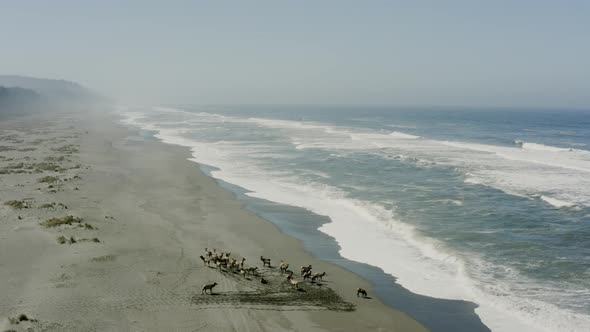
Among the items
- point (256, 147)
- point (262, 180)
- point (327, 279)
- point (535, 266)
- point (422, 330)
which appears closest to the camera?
point (422, 330)

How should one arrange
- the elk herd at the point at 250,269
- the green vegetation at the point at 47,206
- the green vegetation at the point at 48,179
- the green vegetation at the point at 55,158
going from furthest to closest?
the green vegetation at the point at 55,158 < the green vegetation at the point at 48,179 < the green vegetation at the point at 47,206 < the elk herd at the point at 250,269

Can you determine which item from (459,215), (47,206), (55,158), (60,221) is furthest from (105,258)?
(55,158)

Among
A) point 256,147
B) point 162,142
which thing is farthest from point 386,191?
point 162,142

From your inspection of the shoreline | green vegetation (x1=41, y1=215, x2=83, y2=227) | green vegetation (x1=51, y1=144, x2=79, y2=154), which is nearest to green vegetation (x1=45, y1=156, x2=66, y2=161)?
green vegetation (x1=51, y1=144, x2=79, y2=154)

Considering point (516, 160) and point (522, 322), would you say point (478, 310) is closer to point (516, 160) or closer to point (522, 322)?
point (522, 322)

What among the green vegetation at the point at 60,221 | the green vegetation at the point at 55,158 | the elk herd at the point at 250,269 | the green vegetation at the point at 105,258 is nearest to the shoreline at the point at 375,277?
the elk herd at the point at 250,269

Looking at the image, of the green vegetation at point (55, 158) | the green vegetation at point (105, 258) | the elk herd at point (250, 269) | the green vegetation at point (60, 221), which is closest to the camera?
the elk herd at point (250, 269)

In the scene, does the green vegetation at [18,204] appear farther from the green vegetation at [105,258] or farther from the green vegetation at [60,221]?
the green vegetation at [105,258]

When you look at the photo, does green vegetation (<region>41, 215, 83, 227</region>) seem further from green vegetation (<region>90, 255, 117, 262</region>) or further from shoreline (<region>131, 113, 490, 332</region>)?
shoreline (<region>131, 113, 490, 332</region>)
